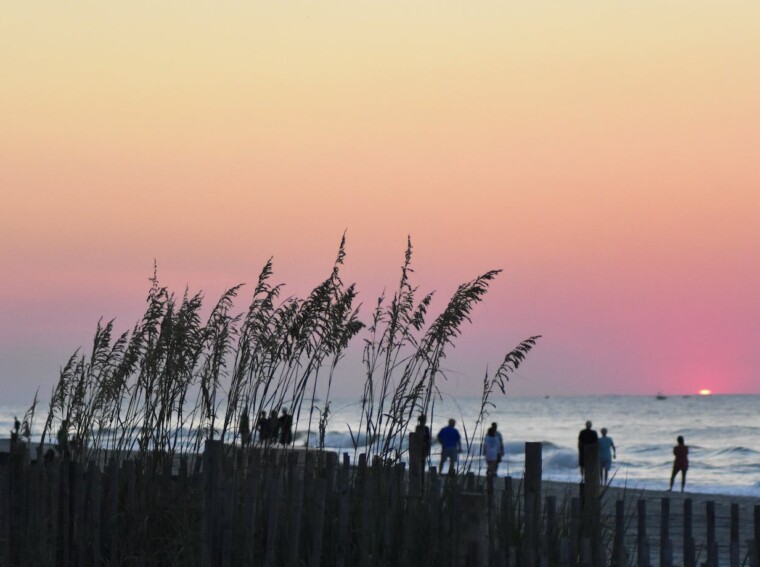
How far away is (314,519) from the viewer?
6.30 m

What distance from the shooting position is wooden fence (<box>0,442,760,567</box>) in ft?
20.1

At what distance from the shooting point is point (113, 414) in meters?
8.43

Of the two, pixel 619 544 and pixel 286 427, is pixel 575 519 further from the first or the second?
pixel 286 427

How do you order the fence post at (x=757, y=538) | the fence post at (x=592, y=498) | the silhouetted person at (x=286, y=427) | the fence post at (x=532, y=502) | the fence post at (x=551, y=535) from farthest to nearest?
the silhouetted person at (x=286, y=427), the fence post at (x=592, y=498), the fence post at (x=757, y=538), the fence post at (x=551, y=535), the fence post at (x=532, y=502)

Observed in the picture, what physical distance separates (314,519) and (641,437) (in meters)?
77.2

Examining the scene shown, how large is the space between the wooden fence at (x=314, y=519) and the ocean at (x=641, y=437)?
11.7 meters

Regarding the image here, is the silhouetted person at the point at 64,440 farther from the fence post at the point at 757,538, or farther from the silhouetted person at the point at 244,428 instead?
the fence post at the point at 757,538

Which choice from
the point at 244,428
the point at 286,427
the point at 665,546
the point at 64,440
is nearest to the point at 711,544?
the point at 665,546

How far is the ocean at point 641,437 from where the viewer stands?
48.6m

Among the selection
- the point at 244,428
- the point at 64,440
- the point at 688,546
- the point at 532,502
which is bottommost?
the point at 688,546

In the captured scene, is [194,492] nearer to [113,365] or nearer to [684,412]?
[113,365]

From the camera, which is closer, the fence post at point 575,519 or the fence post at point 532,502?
the fence post at point 532,502

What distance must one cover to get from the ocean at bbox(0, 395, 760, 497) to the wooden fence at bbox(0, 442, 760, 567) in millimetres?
11718

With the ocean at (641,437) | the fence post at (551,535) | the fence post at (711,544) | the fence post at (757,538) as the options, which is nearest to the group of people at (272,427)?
the fence post at (551,535)
